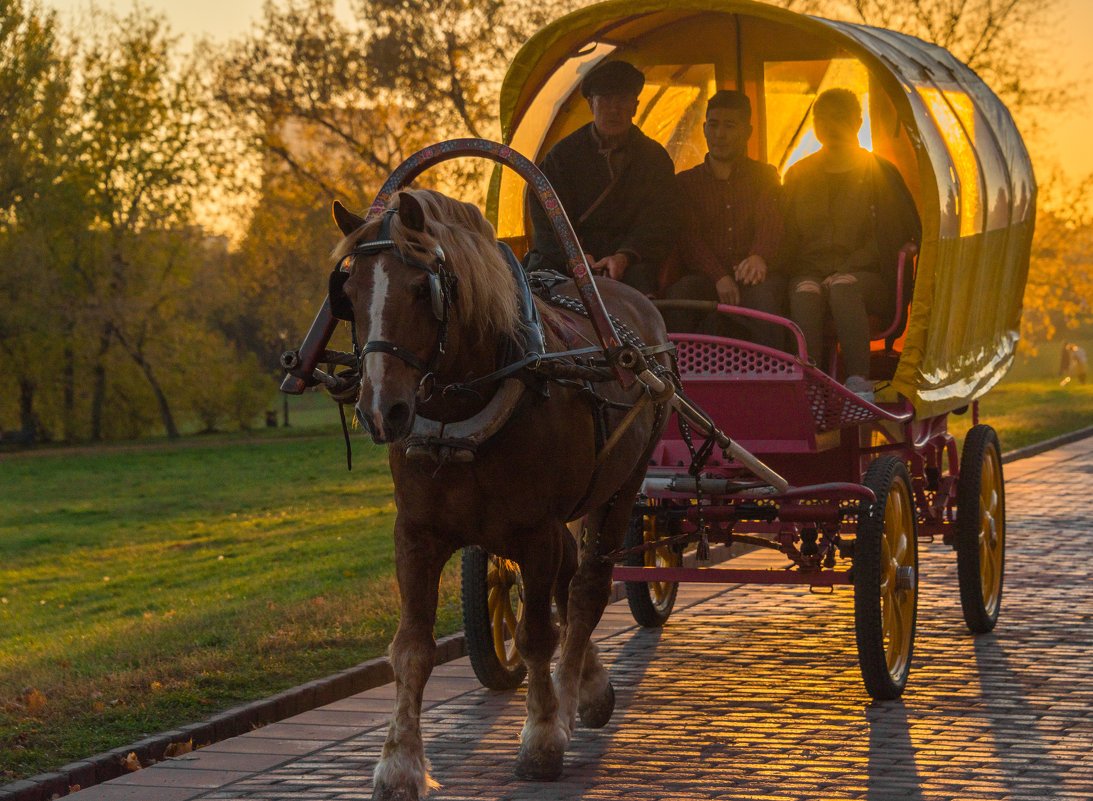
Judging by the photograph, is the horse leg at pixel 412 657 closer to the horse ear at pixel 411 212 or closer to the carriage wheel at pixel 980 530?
the horse ear at pixel 411 212

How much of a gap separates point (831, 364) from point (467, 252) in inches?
151

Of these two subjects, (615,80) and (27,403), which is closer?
(615,80)

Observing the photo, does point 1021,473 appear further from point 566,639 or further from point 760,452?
point 566,639

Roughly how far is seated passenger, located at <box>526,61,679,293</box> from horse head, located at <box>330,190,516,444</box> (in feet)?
9.45

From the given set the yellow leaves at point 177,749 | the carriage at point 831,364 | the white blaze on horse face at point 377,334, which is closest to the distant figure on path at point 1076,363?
the carriage at point 831,364

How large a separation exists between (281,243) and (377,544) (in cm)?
2947

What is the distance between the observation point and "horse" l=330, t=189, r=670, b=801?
4.78 m

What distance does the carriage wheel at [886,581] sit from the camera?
687 centimetres

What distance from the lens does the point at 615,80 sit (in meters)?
7.95

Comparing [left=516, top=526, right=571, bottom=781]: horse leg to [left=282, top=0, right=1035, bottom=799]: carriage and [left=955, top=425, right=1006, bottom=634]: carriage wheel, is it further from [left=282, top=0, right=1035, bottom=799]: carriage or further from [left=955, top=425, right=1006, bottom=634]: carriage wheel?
[left=955, top=425, right=1006, bottom=634]: carriage wheel

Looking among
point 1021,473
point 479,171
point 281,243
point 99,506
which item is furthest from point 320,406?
point 1021,473

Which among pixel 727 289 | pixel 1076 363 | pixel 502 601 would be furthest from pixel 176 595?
pixel 1076 363

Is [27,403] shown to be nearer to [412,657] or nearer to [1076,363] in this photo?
[1076,363]

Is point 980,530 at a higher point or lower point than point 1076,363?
lower
